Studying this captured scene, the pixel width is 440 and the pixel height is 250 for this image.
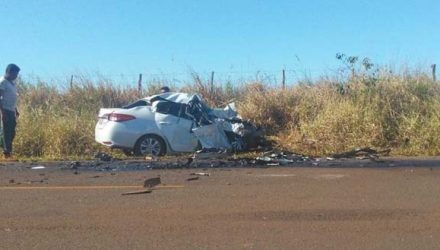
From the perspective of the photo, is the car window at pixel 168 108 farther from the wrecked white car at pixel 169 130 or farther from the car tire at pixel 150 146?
the car tire at pixel 150 146

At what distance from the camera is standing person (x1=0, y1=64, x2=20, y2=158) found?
12.0m

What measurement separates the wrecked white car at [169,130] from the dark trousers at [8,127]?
1843mm

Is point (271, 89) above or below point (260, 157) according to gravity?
above

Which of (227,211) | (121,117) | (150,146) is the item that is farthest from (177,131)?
(227,211)

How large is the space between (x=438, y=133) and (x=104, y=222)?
9.53 meters

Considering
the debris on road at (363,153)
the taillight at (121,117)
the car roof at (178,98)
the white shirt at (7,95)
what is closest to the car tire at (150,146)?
the taillight at (121,117)

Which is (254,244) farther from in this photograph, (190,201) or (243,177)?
(243,177)

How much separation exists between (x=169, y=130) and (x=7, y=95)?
10.9 ft

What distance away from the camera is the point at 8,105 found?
1206 cm

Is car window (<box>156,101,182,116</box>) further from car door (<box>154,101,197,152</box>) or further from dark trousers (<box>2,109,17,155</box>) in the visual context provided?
dark trousers (<box>2,109,17,155</box>)

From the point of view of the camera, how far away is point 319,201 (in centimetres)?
695

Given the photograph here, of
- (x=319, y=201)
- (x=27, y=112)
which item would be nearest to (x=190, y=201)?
(x=319, y=201)

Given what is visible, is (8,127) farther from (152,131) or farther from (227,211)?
(227,211)

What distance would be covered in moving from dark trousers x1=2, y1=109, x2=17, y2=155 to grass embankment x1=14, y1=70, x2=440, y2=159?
0.94m
